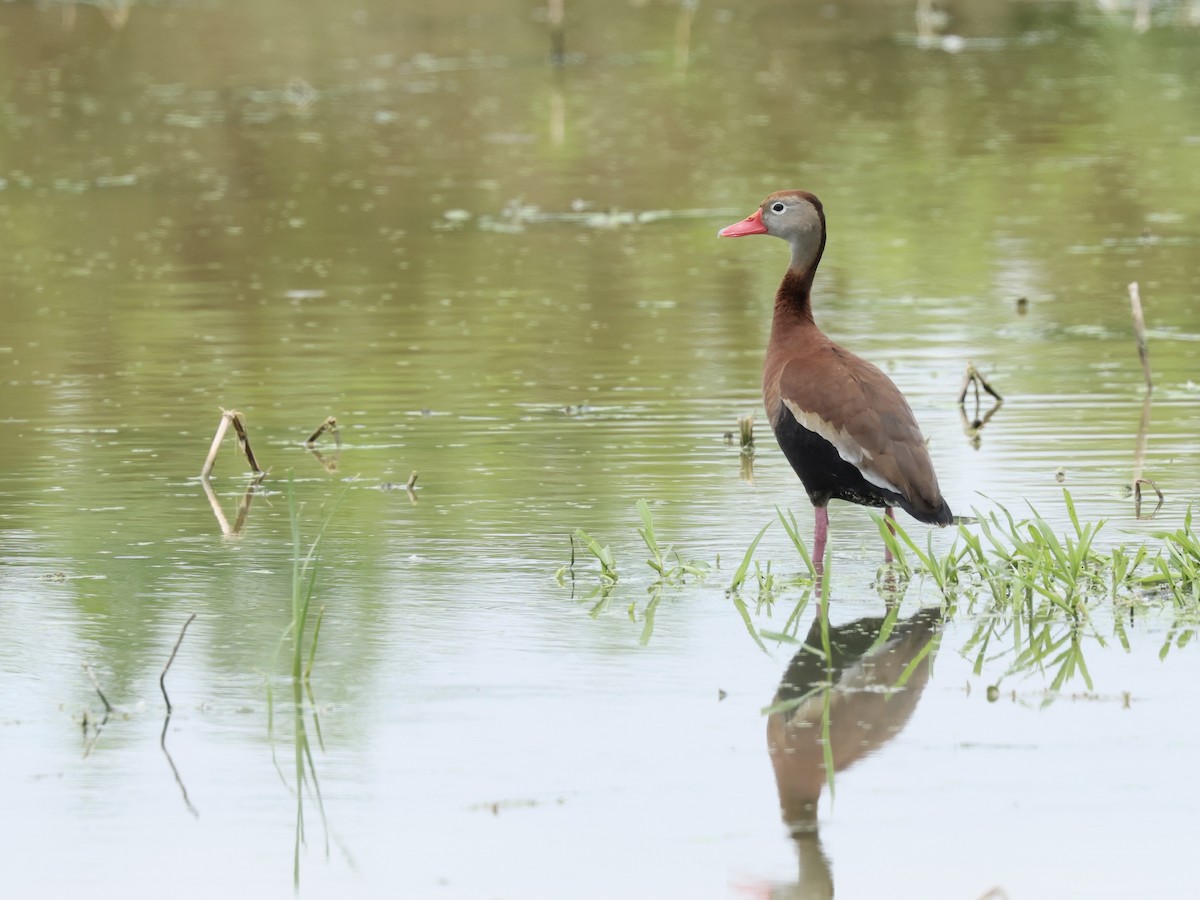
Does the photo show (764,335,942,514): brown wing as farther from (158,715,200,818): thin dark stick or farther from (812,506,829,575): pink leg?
(158,715,200,818): thin dark stick

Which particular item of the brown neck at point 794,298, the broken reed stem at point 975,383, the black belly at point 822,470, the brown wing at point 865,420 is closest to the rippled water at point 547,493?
the broken reed stem at point 975,383

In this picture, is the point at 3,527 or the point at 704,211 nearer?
the point at 3,527

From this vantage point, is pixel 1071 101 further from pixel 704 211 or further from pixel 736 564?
pixel 736 564

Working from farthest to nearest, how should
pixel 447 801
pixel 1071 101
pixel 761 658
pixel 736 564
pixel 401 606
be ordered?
pixel 1071 101, pixel 736 564, pixel 401 606, pixel 761 658, pixel 447 801

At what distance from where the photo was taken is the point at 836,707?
19.9 feet

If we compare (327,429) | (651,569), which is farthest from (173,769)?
(327,429)

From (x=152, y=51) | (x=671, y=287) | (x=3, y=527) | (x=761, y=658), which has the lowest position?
(x=152, y=51)

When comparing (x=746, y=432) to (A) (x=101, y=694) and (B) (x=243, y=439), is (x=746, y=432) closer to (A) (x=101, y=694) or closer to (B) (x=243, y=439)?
(B) (x=243, y=439)

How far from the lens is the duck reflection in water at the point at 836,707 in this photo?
5.12 meters

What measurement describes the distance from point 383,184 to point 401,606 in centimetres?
1511

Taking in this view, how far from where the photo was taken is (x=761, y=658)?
21.6 feet

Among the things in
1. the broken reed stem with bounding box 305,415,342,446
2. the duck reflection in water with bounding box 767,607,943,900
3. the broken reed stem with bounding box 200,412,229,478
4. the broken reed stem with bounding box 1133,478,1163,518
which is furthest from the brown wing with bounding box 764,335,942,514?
the broken reed stem with bounding box 305,415,342,446

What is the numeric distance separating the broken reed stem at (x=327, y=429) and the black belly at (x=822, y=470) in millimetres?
3033

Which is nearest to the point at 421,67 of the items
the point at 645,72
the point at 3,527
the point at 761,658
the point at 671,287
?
the point at 645,72
